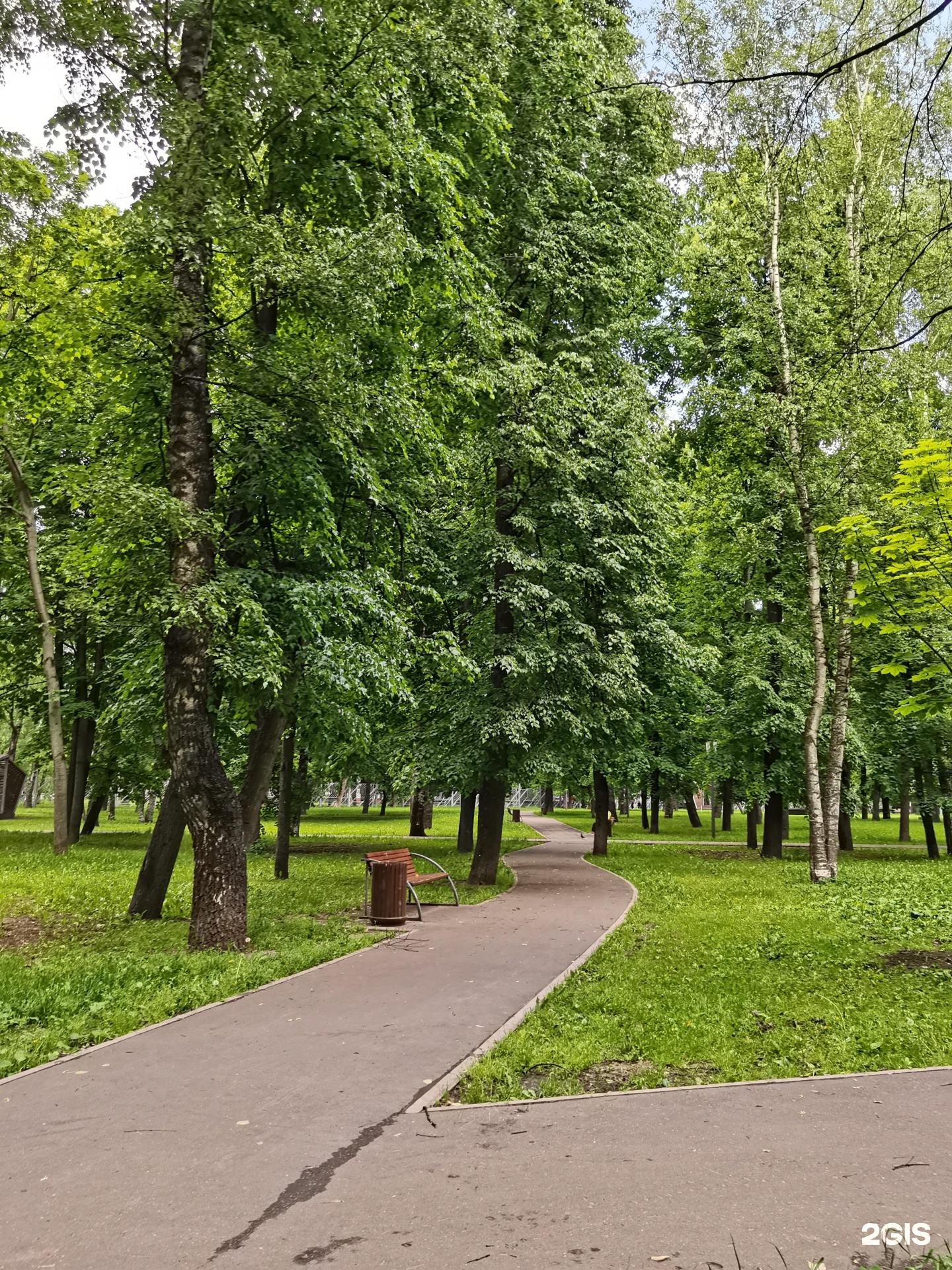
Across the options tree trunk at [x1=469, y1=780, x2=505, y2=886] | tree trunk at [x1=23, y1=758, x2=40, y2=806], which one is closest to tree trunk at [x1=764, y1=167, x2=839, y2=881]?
tree trunk at [x1=469, y1=780, x2=505, y2=886]

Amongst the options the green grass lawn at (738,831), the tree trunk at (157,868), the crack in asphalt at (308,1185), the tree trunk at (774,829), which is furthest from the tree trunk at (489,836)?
the green grass lawn at (738,831)

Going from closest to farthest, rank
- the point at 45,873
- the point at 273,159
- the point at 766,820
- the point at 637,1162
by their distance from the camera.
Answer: the point at 637,1162, the point at 273,159, the point at 45,873, the point at 766,820

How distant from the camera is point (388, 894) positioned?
11.0 metres

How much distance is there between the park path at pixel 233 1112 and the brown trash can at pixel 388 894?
2.38 metres

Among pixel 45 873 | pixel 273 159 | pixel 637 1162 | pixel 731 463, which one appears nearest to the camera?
pixel 637 1162

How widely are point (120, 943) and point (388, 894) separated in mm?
3114

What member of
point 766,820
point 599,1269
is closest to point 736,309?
point 766,820

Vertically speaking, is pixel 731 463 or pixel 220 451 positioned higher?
pixel 731 463

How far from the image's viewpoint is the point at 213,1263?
3.16 m

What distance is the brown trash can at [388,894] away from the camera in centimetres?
1094

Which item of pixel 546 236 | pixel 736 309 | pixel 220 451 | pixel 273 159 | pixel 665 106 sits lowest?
pixel 220 451

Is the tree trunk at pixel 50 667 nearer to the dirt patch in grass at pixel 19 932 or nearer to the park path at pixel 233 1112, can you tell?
the dirt patch in grass at pixel 19 932

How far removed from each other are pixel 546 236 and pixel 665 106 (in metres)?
9.53

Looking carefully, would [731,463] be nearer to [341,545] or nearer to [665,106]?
[341,545]
